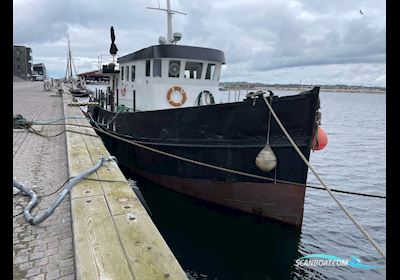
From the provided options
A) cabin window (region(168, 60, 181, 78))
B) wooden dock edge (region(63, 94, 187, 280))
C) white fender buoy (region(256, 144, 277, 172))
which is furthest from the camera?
cabin window (region(168, 60, 181, 78))

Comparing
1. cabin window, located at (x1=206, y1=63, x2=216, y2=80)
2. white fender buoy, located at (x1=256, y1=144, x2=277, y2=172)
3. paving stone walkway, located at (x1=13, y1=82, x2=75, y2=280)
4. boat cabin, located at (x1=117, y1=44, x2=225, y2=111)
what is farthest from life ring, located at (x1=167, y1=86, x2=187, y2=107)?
paving stone walkway, located at (x1=13, y1=82, x2=75, y2=280)

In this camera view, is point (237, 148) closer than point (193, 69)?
Yes

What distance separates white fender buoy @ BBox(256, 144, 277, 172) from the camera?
576cm

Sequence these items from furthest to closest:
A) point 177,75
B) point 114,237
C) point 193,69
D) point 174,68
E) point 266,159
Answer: point 193,69
point 177,75
point 174,68
point 266,159
point 114,237

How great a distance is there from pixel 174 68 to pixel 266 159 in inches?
169

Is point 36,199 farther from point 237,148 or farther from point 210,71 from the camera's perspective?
point 210,71

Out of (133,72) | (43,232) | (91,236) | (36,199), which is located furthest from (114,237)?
(133,72)

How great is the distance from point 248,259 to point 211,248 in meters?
0.74

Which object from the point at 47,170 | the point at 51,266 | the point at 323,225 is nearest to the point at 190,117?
the point at 47,170

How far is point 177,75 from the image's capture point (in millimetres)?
8852

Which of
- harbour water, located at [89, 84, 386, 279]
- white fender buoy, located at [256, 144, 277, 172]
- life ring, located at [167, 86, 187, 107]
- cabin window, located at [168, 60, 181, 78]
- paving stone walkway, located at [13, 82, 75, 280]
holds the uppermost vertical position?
cabin window, located at [168, 60, 181, 78]

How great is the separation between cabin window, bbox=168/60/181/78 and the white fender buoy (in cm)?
404

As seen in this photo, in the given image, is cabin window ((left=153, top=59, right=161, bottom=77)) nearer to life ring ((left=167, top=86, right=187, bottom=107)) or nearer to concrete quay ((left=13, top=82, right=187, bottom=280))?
life ring ((left=167, top=86, right=187, bottom=107))
